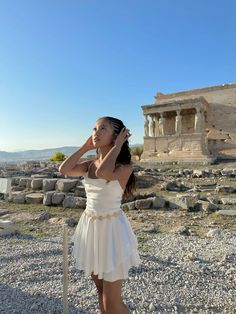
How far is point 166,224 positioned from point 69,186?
4815 mm

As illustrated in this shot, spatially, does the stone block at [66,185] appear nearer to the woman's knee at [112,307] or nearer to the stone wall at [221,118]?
the woman's knee at [112,307]

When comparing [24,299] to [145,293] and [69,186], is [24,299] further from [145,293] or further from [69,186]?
[69,186]

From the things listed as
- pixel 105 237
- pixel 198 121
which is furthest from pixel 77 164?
pixel 198 121

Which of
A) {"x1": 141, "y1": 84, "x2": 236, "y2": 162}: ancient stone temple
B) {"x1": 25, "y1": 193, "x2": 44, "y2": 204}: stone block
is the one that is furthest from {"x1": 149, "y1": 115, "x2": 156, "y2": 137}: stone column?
{"x1": 25, "y1": 193, "x2": 44, "y2": 204}: stone block

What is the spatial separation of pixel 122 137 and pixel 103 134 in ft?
0.55

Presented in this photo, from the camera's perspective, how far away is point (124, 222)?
91.5 inches

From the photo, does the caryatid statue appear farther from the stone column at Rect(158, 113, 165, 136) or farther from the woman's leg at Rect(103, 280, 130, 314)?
the woman's leg at Rect(103, 280, 130, 314)

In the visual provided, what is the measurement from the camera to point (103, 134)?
2.38m

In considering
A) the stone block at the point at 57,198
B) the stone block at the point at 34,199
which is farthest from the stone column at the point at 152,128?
the stone block at the point at 57,198

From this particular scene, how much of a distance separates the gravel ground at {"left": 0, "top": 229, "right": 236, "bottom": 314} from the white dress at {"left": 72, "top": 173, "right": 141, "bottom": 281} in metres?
1.13

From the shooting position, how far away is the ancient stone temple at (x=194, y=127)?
29578mm

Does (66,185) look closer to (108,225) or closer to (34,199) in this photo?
(34,199)

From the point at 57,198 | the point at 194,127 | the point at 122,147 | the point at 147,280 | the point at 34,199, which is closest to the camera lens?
the point at 122,147

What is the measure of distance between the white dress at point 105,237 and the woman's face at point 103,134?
0.97 feet
